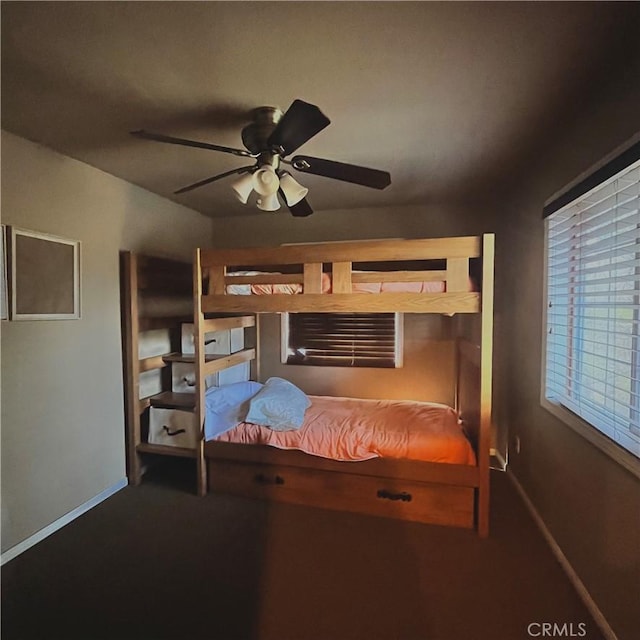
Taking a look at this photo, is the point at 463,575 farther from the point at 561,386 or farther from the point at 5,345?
the point at 5,345

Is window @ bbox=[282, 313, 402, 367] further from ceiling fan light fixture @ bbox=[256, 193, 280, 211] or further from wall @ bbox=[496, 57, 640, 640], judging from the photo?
ceiling fan light fixture @ bbox=[256, 193, 280, 211]

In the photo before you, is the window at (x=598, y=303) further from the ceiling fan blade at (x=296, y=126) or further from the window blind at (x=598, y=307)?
the ceiling fan blade at (x=296, y=126)

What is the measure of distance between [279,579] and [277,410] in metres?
1.06

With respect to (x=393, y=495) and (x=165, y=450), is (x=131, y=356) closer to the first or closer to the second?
(x=165, y=450)

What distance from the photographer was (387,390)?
3.63 meters

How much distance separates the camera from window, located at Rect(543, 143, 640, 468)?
1.49 meters

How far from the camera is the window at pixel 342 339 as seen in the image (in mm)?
3646

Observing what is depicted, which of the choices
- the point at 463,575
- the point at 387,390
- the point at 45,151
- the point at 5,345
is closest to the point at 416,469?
the point at 463,575

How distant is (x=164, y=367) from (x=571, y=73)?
3298mm

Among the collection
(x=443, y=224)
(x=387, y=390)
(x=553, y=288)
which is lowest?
(x=387, y=390)

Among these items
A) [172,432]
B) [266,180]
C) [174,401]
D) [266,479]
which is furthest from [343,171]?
[172,432]

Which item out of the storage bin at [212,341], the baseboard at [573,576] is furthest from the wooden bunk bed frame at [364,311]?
the storage bin at [212,341]

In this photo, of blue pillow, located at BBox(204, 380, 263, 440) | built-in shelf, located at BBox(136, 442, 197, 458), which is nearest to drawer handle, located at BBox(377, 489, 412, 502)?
blue pillow, located at BBox(204, 380, 263, 440)

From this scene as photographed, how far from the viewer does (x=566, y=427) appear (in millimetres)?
1993
